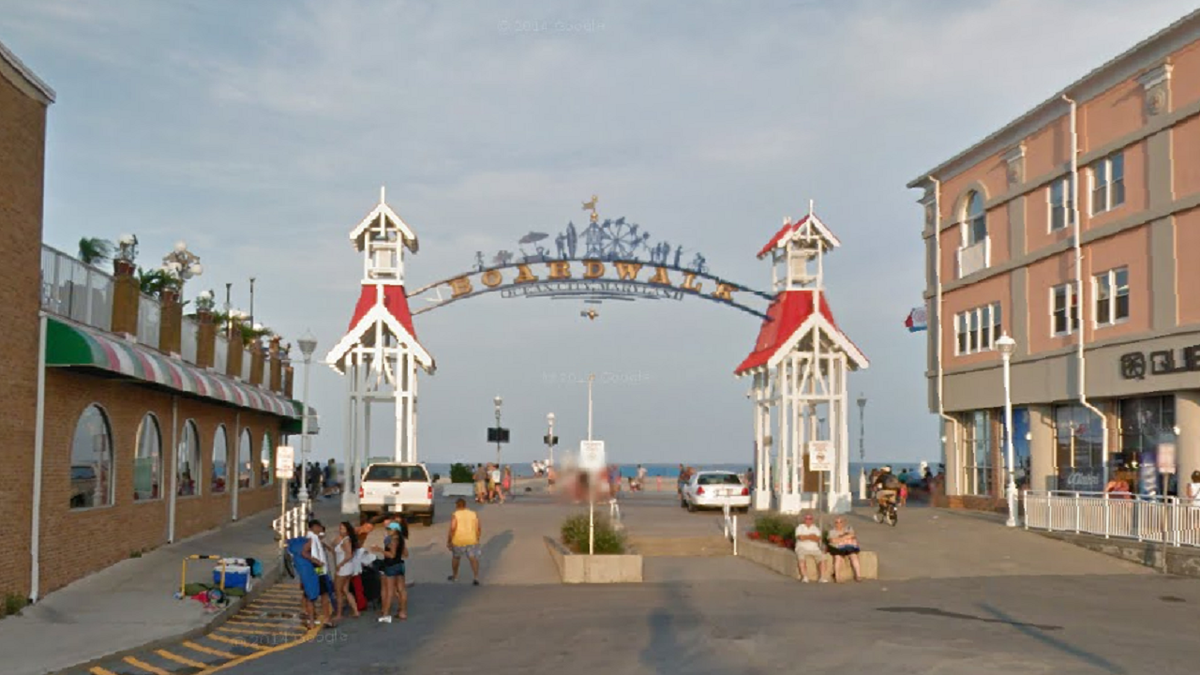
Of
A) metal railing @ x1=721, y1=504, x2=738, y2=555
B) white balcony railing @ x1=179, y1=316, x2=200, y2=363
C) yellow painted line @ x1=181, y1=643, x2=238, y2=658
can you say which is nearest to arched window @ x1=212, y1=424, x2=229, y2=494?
white balcony railing @ x1=179, y1=316, x2=200, y2=363

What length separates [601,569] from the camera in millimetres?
23516

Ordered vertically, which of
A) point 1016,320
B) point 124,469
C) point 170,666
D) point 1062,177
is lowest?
point 170,666

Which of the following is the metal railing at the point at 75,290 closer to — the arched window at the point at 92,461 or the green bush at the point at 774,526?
the arched window at the point at 92,461

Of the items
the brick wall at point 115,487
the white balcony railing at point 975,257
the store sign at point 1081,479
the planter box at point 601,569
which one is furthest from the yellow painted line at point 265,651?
the white balcony railing at point 975,257

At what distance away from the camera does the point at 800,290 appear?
40.6 metres

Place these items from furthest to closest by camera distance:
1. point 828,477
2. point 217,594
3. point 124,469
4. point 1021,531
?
1. point 828,477
2. point 1021,531
3. point 124,469
4. point 217,594

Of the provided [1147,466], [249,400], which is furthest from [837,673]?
[249,400]

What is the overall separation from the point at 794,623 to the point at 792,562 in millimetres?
7025

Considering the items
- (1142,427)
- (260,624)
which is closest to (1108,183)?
(1142,427)

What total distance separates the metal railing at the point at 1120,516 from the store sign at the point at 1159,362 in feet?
10.2

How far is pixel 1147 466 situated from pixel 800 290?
47.2 ft

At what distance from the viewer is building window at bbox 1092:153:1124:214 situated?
31.7m

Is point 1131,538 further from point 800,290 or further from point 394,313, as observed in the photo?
point 394,313

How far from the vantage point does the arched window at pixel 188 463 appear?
27.8 meters
